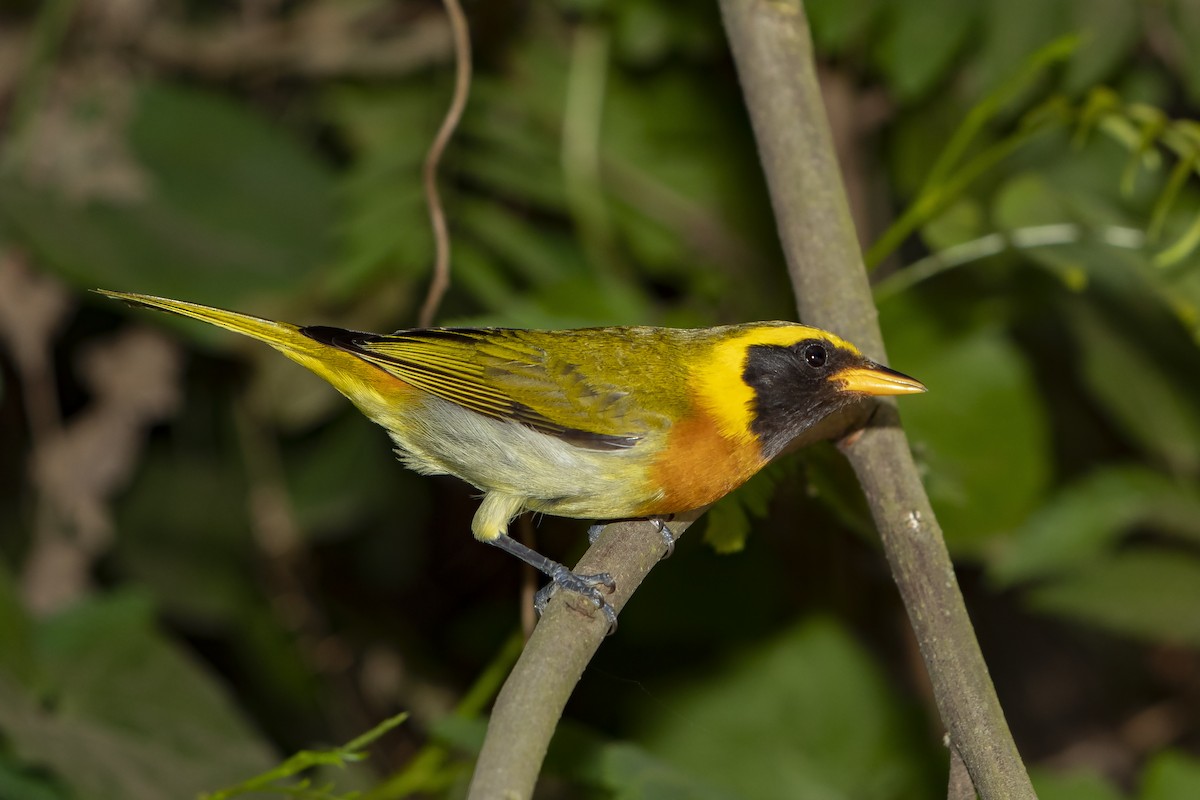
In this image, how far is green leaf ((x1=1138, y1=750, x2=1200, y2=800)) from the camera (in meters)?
3.88

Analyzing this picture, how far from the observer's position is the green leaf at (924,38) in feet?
13.0

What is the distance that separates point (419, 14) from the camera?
5797mm

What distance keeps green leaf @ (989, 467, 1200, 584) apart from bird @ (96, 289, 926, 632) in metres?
1.49

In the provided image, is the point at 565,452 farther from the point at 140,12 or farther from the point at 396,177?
the point at 140,12

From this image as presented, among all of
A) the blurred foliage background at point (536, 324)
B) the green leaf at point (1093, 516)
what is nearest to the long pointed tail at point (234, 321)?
the blurred foliage background at point (536, 324)

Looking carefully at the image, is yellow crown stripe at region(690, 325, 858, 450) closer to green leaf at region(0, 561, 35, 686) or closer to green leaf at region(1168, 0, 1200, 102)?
green leaf at region(1168, 0, 1200, 102)

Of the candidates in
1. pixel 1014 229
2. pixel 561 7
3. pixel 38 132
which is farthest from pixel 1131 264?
pixel 38 132

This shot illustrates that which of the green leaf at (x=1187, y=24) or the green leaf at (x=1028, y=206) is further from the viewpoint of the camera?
the green leaf at (x=1187, y=24)

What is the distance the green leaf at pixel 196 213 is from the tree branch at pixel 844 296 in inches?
87.9

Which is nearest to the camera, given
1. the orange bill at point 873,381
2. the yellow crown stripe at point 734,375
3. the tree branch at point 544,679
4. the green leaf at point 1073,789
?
the tree branch at point 544,679

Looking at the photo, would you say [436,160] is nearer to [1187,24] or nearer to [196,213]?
[196,213]

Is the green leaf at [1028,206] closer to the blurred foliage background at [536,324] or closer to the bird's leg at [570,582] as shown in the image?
the blurred foliage background at [536,324]

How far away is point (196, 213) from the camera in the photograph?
508cm

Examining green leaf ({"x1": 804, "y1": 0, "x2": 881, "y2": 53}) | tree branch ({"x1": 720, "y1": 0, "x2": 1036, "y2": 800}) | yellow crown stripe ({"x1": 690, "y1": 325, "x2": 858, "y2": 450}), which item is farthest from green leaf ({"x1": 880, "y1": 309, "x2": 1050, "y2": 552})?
tree branch ({"x1": 720, "y1": 0, "x2": 1036, "y2": 800})
